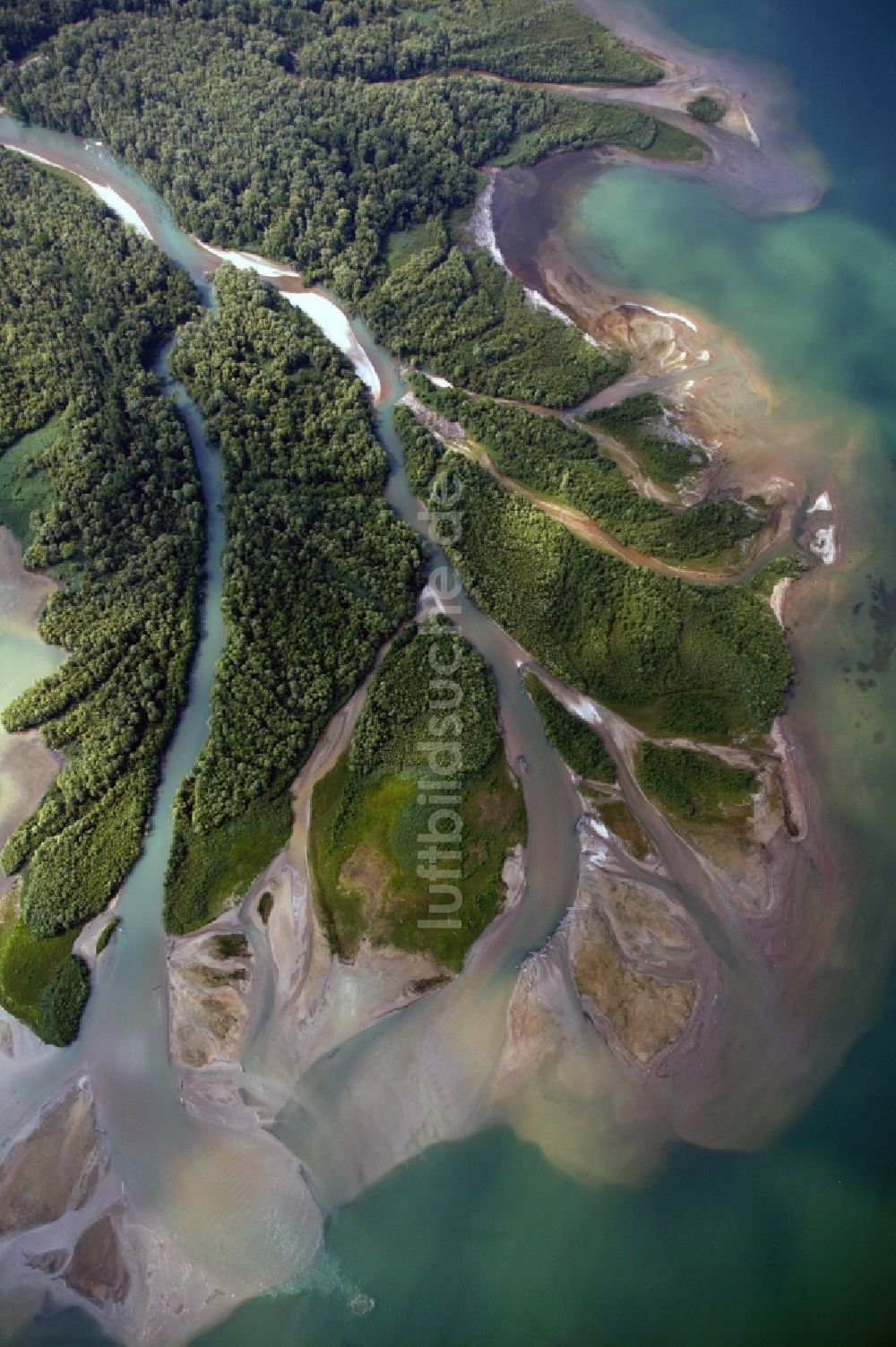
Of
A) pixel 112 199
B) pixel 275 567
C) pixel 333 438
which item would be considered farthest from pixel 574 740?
pixel 112 199

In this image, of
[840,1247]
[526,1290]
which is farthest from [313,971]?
[840,1247]

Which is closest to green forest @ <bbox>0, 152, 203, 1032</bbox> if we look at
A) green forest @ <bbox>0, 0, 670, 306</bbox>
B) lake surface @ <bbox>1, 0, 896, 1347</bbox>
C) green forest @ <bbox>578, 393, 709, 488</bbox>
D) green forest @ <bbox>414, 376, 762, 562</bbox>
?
lake surface @ <bbox>1, 0, 896, 1347</bbox>

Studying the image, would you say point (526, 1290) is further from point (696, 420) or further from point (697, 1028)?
point (696, 420)

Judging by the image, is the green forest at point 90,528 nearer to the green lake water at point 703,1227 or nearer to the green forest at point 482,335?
the green forest at point 482,335

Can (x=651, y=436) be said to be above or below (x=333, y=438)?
above

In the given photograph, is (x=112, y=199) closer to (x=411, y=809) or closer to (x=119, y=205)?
(x=119, y=205)
